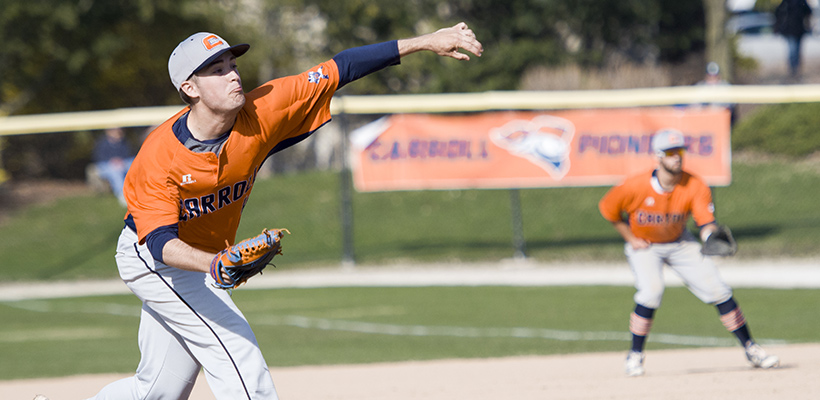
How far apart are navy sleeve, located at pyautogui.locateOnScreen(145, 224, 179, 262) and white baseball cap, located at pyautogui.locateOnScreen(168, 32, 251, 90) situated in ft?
2.07

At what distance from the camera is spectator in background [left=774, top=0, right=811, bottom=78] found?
24312 mm

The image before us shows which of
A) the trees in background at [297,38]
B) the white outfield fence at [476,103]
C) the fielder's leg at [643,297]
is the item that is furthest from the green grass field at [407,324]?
the trees in background at [297,38]

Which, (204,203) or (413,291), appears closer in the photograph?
(204,203)

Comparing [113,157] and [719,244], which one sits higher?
[113,157]

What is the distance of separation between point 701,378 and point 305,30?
76.3 feet

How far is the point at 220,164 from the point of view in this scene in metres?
4.10

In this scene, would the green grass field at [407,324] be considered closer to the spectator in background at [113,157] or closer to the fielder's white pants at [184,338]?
the spectator in background at [113,157]

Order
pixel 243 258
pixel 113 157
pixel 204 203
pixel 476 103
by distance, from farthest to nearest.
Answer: pixel 113 157, pixel 476 103, pixel 204 203, pixel 243 258

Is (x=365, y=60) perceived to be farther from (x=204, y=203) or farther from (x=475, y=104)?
(x=475, y=104)

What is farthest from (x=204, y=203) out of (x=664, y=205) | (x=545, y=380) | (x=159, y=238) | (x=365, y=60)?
(x=664, y=205)

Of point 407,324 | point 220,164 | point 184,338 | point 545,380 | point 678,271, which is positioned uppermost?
point 220,164

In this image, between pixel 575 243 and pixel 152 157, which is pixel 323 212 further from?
pixel 152 157

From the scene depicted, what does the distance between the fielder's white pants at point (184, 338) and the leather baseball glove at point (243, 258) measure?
0.41 m

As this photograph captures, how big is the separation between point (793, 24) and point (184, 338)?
2373 centimetres
